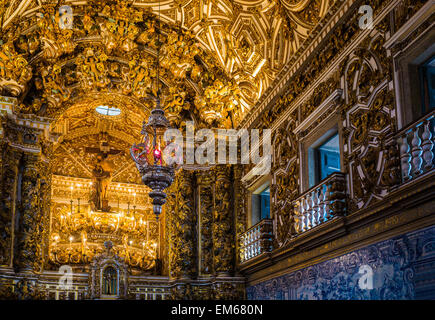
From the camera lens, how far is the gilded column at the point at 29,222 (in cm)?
1275

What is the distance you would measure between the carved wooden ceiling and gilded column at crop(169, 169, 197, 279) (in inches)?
93.5

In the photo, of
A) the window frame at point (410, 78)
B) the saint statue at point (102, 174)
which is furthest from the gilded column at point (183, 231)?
the window frame at point (410, 78)

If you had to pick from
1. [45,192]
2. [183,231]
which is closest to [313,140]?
[183,231]

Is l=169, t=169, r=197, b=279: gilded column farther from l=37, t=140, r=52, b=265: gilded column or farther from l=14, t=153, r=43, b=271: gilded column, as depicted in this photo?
l=14, t=153, r=43, b=271: gilded column

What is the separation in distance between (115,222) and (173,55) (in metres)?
5.15

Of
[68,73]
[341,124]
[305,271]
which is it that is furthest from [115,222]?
[341,124]

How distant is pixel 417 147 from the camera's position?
700 centimetres

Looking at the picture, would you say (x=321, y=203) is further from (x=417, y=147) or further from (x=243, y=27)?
(x=243, y=27)

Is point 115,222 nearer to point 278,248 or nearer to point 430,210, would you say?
point 278,248

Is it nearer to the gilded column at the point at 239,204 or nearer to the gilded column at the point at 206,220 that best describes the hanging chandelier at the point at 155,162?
the gilded column at the point at 239,204

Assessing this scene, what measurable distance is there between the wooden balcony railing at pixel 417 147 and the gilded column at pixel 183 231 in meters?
7.98

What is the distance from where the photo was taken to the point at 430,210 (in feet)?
22.5

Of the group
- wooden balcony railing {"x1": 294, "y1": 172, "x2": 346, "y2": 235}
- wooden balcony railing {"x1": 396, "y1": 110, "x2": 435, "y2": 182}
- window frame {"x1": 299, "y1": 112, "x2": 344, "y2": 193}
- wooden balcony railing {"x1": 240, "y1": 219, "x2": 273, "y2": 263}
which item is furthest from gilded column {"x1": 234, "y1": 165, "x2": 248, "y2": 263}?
wooden balcony railing {"x1": 396, "y1": 110, "x2": 435, "y2": 182}

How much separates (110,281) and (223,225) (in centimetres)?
324
